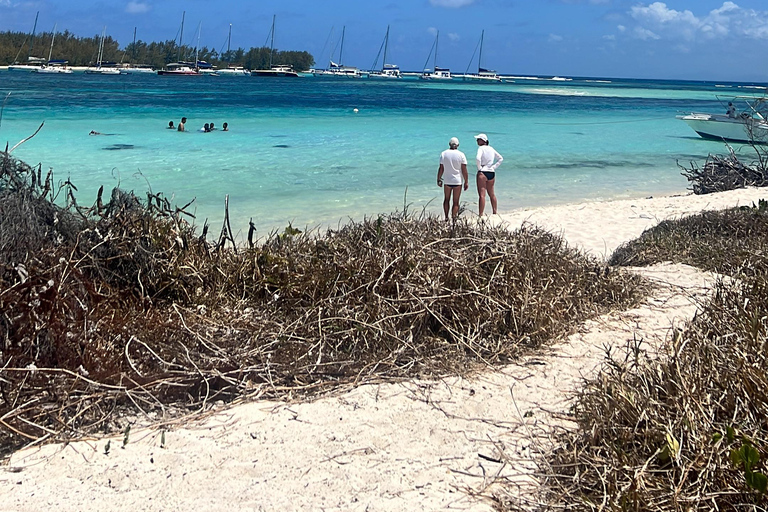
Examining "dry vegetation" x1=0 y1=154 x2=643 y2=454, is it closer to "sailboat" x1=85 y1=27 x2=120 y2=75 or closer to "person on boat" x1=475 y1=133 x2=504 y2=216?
"person on boat" x1=475 y1=133 x2=504 y2=216

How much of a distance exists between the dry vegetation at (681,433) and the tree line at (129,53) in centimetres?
8913

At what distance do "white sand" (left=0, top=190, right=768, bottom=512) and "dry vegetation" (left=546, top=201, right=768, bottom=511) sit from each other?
311mm

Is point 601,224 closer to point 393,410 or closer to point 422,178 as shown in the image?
point 422,178

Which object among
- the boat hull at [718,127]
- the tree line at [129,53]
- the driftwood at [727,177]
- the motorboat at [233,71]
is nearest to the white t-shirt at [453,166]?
the driftwood at [727,177]

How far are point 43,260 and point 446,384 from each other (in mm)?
2600

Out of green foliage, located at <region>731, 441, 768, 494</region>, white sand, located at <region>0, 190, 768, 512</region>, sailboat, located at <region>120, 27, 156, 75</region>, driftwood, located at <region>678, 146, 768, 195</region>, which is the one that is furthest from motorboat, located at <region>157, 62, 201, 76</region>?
green foliage, located at <region>731, 441, 768, 494</region>

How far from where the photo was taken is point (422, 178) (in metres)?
17.3

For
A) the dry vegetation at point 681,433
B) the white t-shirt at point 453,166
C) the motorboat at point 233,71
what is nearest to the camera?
the dry vegetation at point 681,433

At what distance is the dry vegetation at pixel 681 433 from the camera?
2.35 meters

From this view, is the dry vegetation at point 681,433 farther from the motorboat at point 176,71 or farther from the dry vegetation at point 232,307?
the motorboat at point 176,71

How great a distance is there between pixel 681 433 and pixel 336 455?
1606 millimetres

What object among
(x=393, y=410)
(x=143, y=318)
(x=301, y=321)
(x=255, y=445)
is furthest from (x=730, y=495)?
(x=143, y=318)

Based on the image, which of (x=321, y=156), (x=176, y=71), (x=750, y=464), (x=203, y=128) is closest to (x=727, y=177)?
(x=321, y=156)

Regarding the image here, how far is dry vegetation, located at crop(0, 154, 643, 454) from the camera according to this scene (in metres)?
3.67
